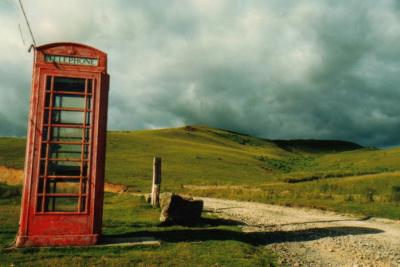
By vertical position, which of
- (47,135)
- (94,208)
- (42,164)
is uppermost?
(47,135)

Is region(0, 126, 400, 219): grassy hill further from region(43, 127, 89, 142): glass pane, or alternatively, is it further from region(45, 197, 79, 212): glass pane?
region(43, 127, 89, 142): glass pane

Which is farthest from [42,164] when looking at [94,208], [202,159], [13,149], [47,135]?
[202,159]

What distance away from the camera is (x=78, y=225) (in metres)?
12.0

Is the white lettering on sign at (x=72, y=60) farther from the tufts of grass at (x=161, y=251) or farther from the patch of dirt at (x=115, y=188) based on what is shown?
the patch of dirt at (x=115, y=188)

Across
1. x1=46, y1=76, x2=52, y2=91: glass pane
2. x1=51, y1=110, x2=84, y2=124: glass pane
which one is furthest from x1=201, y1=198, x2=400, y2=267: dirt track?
x1=46, y1=76, x2=52, y2=91: glass pane

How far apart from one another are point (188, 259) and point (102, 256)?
2.21 meters

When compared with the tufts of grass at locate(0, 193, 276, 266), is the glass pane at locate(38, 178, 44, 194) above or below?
above

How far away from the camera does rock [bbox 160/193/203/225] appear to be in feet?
53.3

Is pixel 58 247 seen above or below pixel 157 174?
below

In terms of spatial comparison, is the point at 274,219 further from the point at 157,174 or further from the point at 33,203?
the point at 33,203

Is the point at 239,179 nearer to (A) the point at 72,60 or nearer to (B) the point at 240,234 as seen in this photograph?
(B) the point at 240,234

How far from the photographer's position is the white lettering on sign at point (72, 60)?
12.4m

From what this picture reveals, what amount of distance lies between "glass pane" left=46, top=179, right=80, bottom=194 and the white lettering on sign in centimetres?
352

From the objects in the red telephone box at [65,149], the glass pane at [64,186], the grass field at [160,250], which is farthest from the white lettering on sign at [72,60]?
the grass field at [160,250]
